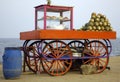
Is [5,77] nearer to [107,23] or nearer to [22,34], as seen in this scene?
[22,34]

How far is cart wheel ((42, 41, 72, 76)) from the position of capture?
584 inches

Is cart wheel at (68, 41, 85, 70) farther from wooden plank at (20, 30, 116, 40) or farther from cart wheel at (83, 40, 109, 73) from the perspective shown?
wooden plank at (20, 30, 116, 40)

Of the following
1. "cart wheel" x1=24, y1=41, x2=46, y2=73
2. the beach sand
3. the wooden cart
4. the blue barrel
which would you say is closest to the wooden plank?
the wooden cart

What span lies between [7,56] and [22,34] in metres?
2.44

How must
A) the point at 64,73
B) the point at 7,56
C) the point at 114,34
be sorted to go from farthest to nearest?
the point at 114,34 → the point at 64,73 → the point at 7,56

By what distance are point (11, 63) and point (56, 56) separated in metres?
1.76

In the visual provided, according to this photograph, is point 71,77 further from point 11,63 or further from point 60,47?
point 11,63

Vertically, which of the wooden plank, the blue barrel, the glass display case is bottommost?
the blue barrel

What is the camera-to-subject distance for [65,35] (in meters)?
14.9

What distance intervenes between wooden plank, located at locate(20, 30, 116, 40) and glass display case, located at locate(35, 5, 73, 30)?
1.27ft

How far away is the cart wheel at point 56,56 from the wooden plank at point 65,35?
36 centimetres

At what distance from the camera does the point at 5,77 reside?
14.1 meters

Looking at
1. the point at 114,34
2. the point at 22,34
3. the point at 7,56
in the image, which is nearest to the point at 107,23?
the point at 114,34

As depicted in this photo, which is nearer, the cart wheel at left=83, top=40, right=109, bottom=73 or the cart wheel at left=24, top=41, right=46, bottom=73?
the cart wheel at left=24, top=41, right=46, bottom=73
